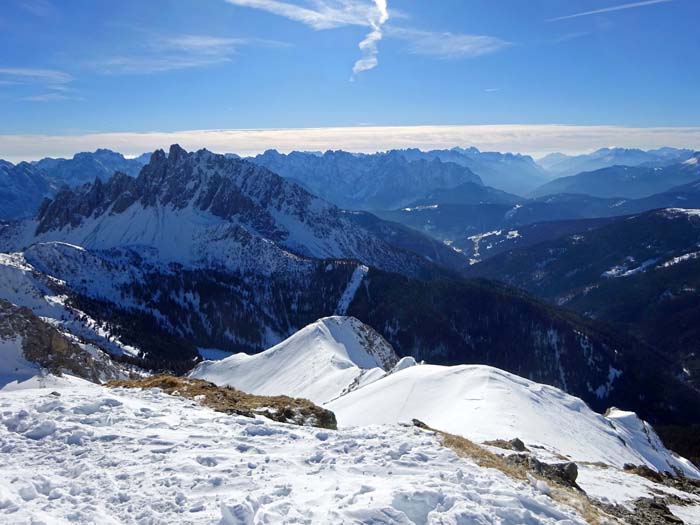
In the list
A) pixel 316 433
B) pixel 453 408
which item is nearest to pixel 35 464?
pixel 316 433

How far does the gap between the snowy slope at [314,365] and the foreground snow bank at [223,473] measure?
5481cm

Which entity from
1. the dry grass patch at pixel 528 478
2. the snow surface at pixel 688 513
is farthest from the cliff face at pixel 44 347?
the snow surface at pixel 688 513

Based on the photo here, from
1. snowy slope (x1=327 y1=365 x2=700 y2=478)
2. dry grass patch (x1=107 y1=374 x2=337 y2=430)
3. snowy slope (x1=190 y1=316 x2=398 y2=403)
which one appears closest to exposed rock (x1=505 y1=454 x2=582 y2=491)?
dry grass patch (x1=107 y1=374 x2=337 y2=430)

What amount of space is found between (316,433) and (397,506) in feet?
25.9

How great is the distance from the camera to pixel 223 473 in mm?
17047

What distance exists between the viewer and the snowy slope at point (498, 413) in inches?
1752

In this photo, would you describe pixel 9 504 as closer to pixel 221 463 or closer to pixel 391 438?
pixel 221 463

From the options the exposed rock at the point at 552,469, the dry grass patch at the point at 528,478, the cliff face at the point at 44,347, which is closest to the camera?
the dry grass patch at the point at 528,478

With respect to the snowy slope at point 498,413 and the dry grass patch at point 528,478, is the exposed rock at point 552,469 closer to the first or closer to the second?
the dry grass patch at point 528,478

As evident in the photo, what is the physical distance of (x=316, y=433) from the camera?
72.3 feet

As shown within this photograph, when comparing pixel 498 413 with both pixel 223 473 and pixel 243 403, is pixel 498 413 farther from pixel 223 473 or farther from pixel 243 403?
pixel 223 473

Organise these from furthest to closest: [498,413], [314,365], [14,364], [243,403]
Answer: [314,365] < [14,364] < [498,413] < [243,403]

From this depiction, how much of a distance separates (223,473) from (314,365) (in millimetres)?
76566

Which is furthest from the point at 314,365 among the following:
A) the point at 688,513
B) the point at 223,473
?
the point at 223,473
